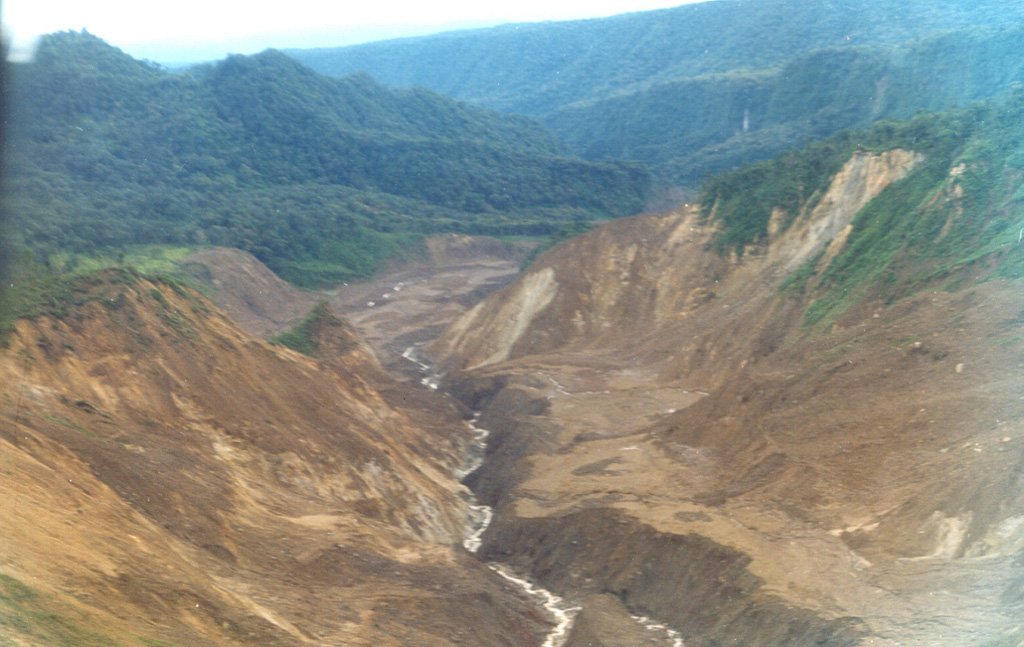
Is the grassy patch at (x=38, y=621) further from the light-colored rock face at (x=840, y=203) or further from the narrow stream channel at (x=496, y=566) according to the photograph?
the light-colored rock face at (x=840, y=203)

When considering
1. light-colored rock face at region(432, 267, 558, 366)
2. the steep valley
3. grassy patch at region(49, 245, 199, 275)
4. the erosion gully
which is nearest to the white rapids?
the erosion gully

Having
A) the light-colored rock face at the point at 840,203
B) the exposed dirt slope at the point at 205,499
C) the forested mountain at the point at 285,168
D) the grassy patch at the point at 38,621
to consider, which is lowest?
the grassy patch at the point at 38,621

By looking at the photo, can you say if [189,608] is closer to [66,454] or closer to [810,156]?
[66,454]

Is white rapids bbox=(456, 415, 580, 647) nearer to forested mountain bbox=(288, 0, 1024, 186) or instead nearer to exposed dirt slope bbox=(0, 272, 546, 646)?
exposed dirt slope bbox=(0, 272, 546, 646)

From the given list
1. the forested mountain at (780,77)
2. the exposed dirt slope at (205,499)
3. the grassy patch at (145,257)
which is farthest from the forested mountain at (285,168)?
the exposed dirt slope at (205,499)

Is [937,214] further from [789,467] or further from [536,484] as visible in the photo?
[536,484]

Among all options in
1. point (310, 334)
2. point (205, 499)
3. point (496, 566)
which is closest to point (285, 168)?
point (310, 334)

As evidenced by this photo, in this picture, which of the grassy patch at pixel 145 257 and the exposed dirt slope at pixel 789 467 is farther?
the grassy patch at pixel 145 257
